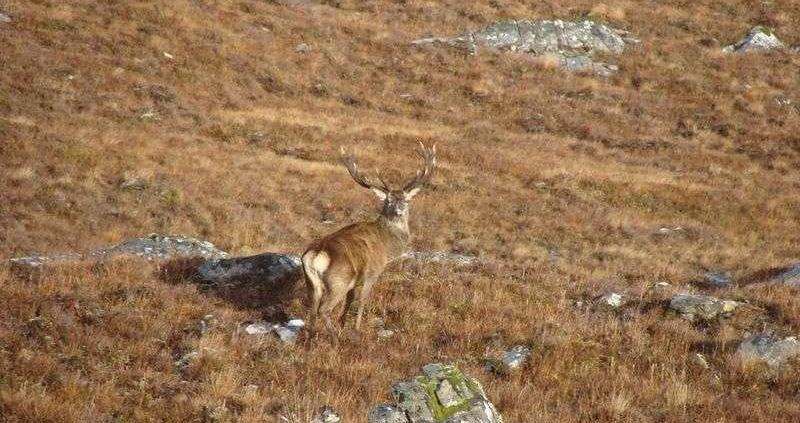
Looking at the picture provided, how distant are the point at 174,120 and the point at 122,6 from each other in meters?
13.7

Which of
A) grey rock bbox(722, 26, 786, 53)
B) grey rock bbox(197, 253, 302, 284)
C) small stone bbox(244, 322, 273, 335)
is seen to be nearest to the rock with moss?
small stone bbox(244, 322, 273, 335)

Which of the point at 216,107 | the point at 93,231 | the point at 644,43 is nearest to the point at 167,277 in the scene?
the point at 93,231

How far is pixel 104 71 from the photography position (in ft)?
107

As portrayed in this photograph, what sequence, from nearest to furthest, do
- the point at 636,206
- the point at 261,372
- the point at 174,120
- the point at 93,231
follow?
the point at 261,372 → the point at 93,231 → the point at 636,206 → the point at 174,120

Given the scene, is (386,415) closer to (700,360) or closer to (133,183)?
(700,360)

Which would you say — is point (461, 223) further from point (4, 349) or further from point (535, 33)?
point (535, 33)

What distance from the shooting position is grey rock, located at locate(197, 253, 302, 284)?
37.8 feet

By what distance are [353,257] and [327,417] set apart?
10.6 feet

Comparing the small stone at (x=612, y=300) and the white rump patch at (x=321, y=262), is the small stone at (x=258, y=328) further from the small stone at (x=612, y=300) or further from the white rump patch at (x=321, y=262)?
the small stone at (x=612, y=300)

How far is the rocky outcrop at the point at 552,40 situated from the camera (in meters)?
46.6

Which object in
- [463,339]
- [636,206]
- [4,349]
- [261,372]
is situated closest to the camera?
[4,349]

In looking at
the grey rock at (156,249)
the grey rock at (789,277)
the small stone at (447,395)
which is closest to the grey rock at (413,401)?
the small stone at (447,395)

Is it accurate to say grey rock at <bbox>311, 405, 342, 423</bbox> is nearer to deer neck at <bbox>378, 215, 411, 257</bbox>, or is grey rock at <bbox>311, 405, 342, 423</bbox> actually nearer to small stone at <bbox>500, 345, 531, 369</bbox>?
small stone at <bbox>500, 345, 531, 369</bbox>

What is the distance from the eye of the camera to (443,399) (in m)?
6.41
